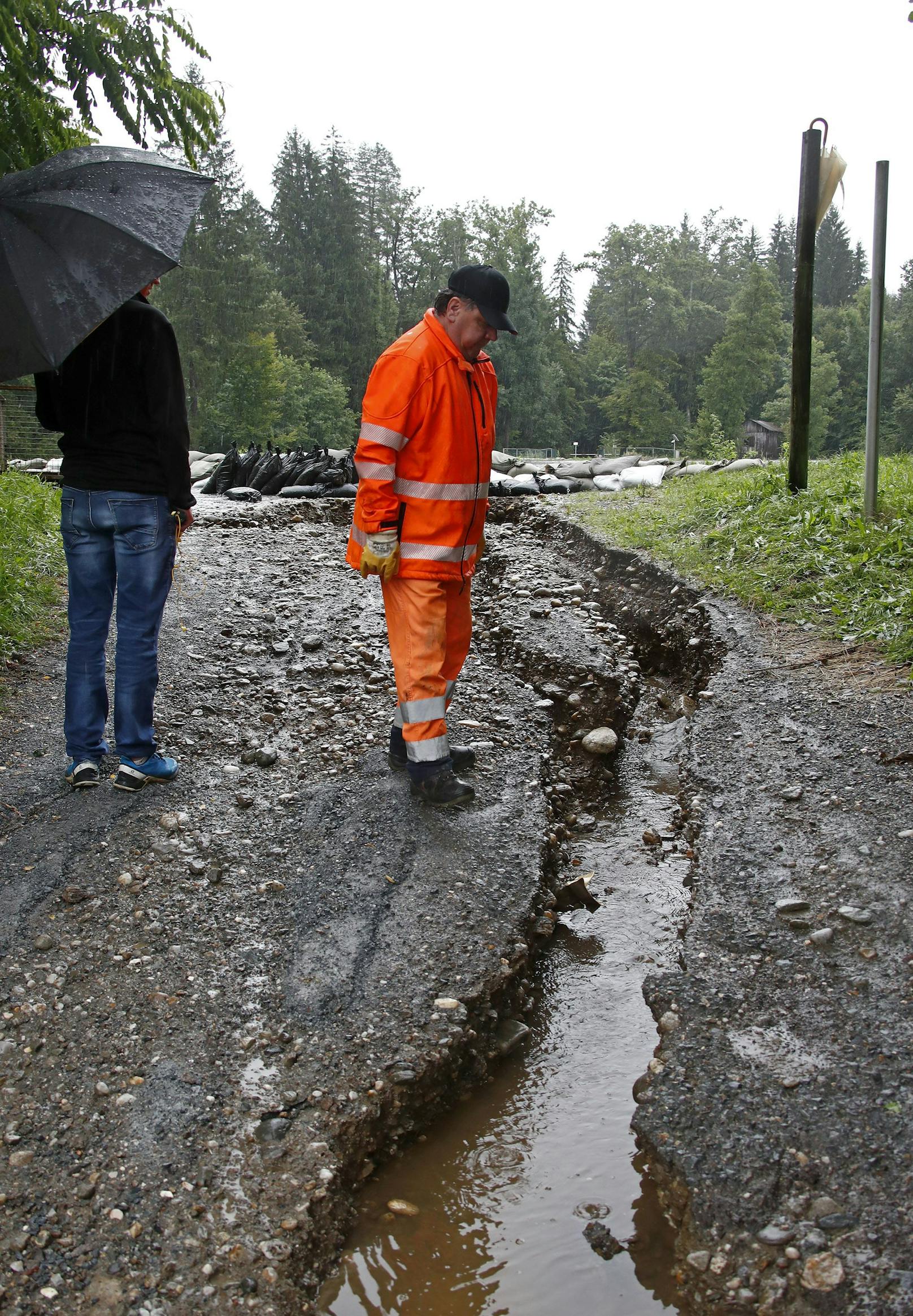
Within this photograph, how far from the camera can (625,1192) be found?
7.29 ft

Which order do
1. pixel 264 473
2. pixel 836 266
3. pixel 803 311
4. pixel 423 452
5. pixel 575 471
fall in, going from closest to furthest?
pixel 423 452 → pixel 803 311 → pixel 264 473 → pixel 575 471 → pixel 836 266

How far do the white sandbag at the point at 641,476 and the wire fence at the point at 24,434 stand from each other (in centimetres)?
989

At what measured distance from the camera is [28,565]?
6.80 metres

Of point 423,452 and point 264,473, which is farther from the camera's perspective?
point 264,473

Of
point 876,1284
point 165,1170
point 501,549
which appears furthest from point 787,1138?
point 501,549

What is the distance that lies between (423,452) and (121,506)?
1.13 m

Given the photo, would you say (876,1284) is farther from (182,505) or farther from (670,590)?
(670,590)

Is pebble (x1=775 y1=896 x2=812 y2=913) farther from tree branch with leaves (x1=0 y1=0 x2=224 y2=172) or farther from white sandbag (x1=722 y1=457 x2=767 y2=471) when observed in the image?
white sandbag (x1=722 y1=457 x2=767 y2=471)

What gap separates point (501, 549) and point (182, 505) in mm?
5514

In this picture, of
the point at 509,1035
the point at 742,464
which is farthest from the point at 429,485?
the point at 742,464

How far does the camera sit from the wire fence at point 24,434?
1758cm

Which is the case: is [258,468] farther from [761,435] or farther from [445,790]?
[761,435]

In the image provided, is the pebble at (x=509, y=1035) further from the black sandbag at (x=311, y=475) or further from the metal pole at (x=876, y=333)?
the black sandbag at (x=311, y=475)

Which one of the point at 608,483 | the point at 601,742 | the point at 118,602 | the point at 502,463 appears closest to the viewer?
the point at 118,602
